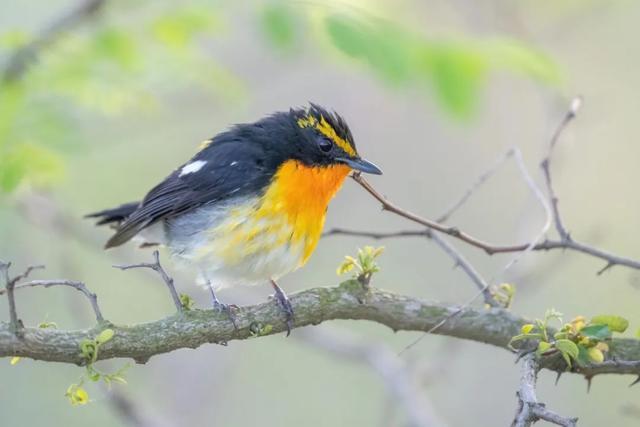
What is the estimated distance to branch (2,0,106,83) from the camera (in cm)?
429

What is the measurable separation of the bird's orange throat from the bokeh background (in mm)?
625

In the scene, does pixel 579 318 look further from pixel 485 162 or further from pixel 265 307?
pixel 485 162

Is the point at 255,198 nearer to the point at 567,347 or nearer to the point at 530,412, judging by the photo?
the point at 567,347

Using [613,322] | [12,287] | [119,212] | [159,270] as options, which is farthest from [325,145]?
[12,287]

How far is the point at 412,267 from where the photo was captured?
27.9 ft

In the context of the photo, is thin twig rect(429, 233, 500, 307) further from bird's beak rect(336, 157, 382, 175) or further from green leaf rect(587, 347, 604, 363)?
bird's beak rect(336, 157, 382, 175)

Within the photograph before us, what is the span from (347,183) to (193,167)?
2.83 meters

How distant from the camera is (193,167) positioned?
191 inches

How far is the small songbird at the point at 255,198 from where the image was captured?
14.3 feet

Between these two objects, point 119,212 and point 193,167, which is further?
point 119,212

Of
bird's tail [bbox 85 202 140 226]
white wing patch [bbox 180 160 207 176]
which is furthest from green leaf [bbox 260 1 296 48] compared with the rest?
bird's tail [bbox 85 202 140 226]

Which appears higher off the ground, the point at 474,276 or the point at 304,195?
the point at 304,195

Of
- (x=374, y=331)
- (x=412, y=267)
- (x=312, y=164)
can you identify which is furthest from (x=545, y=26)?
(x=312, y=164)

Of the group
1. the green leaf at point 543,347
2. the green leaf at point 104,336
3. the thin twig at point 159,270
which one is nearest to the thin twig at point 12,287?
the green leaf at point 104,336
